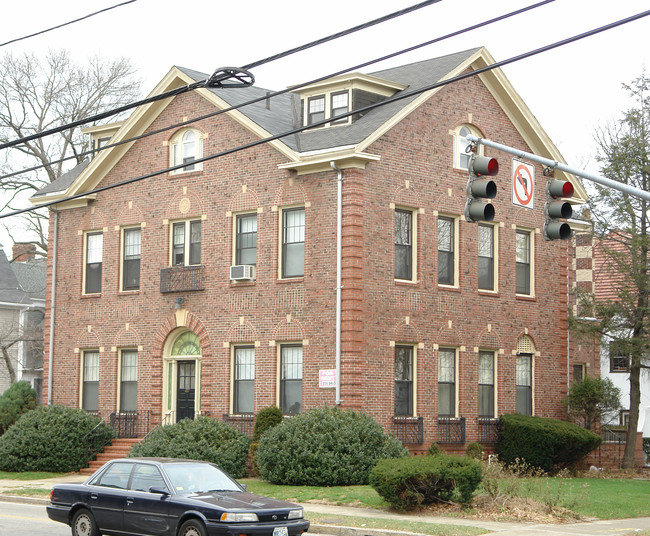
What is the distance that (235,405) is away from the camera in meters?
29.9

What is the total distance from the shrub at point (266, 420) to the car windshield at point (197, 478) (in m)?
11.1

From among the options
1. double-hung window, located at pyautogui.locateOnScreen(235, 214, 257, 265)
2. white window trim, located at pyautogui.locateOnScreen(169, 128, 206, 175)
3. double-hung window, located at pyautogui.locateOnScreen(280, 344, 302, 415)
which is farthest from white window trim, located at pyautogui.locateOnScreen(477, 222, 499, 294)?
white window trim, located at pyautogui.locateOnScreen(169, 128, 206, 175)

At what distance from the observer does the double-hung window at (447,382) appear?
2972 cm

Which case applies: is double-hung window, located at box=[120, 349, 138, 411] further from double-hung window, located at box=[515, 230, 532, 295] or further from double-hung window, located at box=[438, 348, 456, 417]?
double-hung window, located at box=[515, 230, 532, 295]

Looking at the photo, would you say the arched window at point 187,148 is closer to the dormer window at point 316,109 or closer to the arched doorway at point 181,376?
the dormer window at point 316,109

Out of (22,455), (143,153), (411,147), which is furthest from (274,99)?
(22,455)

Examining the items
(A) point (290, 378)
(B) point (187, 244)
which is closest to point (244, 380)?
(A) point (290, 378)

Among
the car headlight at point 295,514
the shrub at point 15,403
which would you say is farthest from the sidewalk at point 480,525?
the shrub at point 15,403

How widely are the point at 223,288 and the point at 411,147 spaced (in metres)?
6.82

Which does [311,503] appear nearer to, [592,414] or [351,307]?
[351,307]

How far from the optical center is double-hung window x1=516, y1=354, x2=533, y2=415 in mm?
32219

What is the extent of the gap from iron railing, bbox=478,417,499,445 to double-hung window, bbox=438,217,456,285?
4229mm

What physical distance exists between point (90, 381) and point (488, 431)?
12932 mm

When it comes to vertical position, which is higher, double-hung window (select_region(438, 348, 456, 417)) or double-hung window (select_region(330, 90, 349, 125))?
double-hung window (select_region(330, 90, 349, 125))
